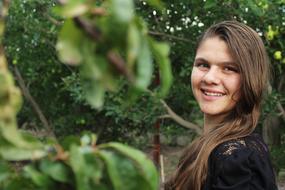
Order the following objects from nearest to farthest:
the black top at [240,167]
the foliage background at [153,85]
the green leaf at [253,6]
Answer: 1. the black top at [240,167]
2. the green leaf at [253,6]
3. the foliage background at [153,85]

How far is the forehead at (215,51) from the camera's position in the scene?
2.25 metres

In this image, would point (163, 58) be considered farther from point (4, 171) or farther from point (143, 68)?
point (4, 171)

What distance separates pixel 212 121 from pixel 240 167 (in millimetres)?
471

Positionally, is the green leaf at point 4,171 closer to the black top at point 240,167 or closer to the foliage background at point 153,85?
the black top at point 240,167

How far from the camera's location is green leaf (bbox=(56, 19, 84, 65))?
2.06 ft

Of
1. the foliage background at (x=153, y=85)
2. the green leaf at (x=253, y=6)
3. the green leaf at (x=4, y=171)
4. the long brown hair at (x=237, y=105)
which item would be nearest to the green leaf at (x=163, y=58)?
the green leaf at (x=4, y=171)

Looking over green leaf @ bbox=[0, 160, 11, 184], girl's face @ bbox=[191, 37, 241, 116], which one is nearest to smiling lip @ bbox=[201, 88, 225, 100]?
girl's face @ bbox=[191, 37, 241, 116]

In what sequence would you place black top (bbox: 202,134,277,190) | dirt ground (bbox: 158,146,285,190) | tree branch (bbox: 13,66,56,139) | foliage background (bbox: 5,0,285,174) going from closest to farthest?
black top (bbox: 202,134,277,190) < foliage background (bbox: 5,0,285,174) < tree branch (bbox: 13,66,56,139) < dirt ground (bbox: 158,146,285,190)

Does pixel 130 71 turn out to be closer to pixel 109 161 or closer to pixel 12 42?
pixel 109 161

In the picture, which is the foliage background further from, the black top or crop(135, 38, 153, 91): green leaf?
crop(135, 38, 153, 91): green leaf

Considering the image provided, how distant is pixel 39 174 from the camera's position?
0.77 m

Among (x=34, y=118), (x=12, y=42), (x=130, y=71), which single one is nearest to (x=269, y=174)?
(x=130, y=71)

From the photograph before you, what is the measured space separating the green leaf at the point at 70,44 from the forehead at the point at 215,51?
1659 mm

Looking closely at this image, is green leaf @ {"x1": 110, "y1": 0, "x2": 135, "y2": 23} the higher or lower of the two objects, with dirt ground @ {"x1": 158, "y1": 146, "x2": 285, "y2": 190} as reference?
higher
